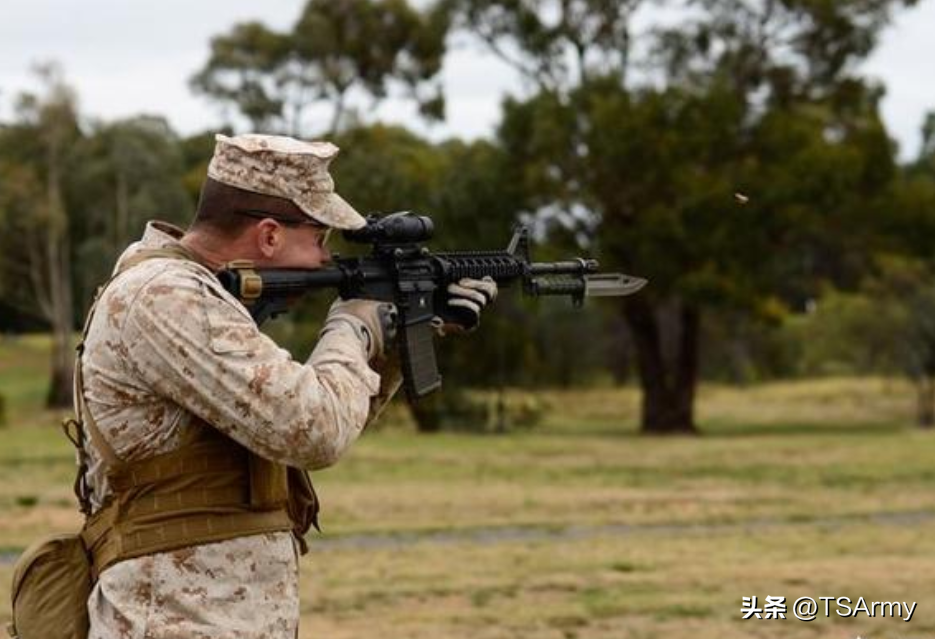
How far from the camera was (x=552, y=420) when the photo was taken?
42.5 meters

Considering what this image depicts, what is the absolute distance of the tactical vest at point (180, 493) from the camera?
3.50 m

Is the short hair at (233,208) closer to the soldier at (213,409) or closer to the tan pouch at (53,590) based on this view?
the soldier at (213,409)

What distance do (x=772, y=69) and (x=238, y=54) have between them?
59.3ft

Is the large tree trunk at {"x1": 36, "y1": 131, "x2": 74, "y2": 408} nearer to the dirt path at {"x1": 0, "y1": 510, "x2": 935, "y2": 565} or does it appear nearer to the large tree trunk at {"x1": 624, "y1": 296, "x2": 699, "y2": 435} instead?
the large tree trunk at {"x1": 624, "y1": 296, "x2": 699, "y2": 435}

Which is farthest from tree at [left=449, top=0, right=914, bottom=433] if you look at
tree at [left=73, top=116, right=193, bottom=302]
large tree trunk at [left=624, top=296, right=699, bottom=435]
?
tree at [left=73, top=116, right=193, bottom=302]

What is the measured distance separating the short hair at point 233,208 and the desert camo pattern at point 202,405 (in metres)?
0.11

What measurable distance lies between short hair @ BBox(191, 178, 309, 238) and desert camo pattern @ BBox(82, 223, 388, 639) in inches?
4.3

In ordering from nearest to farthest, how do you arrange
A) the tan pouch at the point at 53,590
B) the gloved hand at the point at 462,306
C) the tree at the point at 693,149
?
1. the tan pouch at the point at 53,590
2. the gloved hand at the point at 462,306
3. the tree at the point at 693,149

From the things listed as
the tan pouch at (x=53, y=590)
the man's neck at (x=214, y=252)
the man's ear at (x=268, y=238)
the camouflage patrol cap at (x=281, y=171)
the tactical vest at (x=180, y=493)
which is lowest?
the tan pouch at (x=53, y=590)

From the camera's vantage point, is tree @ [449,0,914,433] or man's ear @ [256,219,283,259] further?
tree @ [449,0,914,433]

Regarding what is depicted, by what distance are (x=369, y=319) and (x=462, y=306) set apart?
1.11 ft

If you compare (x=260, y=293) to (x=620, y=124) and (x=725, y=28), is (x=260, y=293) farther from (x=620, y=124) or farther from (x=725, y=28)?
(x=725, y=28)

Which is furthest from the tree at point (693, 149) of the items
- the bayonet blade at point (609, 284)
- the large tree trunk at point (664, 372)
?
the bayonet blade at point (609, 284)

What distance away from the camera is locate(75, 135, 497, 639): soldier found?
3369mm
